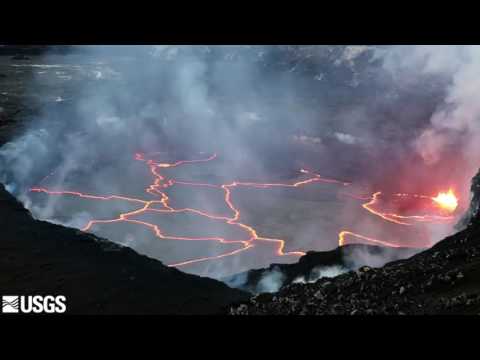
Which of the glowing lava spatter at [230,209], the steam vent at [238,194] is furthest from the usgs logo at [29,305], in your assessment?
the glowing lava spatter at [230,209]

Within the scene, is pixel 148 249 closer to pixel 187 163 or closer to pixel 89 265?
pixel 89 265

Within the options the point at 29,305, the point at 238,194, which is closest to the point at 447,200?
the point at 238,194

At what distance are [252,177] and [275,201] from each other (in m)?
6.60

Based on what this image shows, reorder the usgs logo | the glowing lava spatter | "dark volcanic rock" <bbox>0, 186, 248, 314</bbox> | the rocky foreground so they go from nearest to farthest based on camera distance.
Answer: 1. the usgs logo
2. the rocky foreground
3. "dark volcanic rock" <bbox>0, 186, 248, 314</bbox>
4. the glowing lava spatter

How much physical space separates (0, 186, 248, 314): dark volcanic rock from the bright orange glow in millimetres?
22394

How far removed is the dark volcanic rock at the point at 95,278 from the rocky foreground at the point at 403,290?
7.41ft

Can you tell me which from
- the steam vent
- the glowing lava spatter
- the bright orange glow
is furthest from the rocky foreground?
the bright orange glow

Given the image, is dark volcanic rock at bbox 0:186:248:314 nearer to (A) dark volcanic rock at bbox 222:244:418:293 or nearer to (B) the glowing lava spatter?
(A) dark volcanic rock at bbox 222:244:418:293

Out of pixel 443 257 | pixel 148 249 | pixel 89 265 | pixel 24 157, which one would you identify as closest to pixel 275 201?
pixel 148 249

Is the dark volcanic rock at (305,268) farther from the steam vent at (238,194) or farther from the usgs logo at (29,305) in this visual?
the usgs logo at (29,305)

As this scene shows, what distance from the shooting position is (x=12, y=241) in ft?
59.9

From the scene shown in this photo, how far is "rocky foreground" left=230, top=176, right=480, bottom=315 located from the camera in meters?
10.3

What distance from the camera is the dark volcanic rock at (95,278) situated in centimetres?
1425

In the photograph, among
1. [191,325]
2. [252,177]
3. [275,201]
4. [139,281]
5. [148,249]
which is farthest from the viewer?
[252,177]
